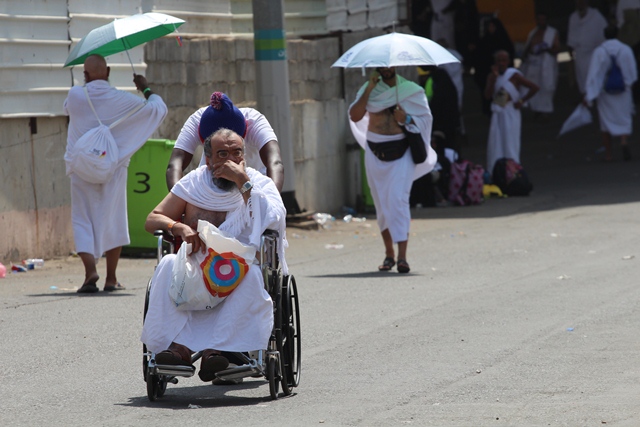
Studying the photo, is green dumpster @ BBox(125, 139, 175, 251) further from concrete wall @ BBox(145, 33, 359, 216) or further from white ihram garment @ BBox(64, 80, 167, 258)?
white ihram garment @ BBox(64, 80, 167, 258)

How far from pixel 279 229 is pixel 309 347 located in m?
1.77

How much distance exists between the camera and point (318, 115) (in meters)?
17.2

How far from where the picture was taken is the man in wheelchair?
6.50 meters

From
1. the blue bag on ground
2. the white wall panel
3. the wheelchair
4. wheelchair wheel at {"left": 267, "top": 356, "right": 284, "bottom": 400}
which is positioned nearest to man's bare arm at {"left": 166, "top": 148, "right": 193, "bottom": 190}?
the wheelchair

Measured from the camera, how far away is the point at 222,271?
6527 mm

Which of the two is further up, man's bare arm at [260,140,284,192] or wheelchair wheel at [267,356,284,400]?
man's bare arm at [260,140,284,192]

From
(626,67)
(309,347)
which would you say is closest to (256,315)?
(309,347)

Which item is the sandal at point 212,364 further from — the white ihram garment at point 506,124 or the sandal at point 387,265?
the white ihram garment at point 506,124

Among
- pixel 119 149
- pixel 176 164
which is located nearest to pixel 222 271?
pixel 176 164

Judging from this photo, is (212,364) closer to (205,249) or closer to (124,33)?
(205,249)

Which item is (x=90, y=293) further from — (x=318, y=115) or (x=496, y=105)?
(x=496, y=105)

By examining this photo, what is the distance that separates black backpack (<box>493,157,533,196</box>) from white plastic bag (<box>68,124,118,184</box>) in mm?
8776

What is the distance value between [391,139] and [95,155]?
2.97 metres

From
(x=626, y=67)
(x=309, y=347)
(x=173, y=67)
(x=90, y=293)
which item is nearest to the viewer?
(x=309, y=347)
